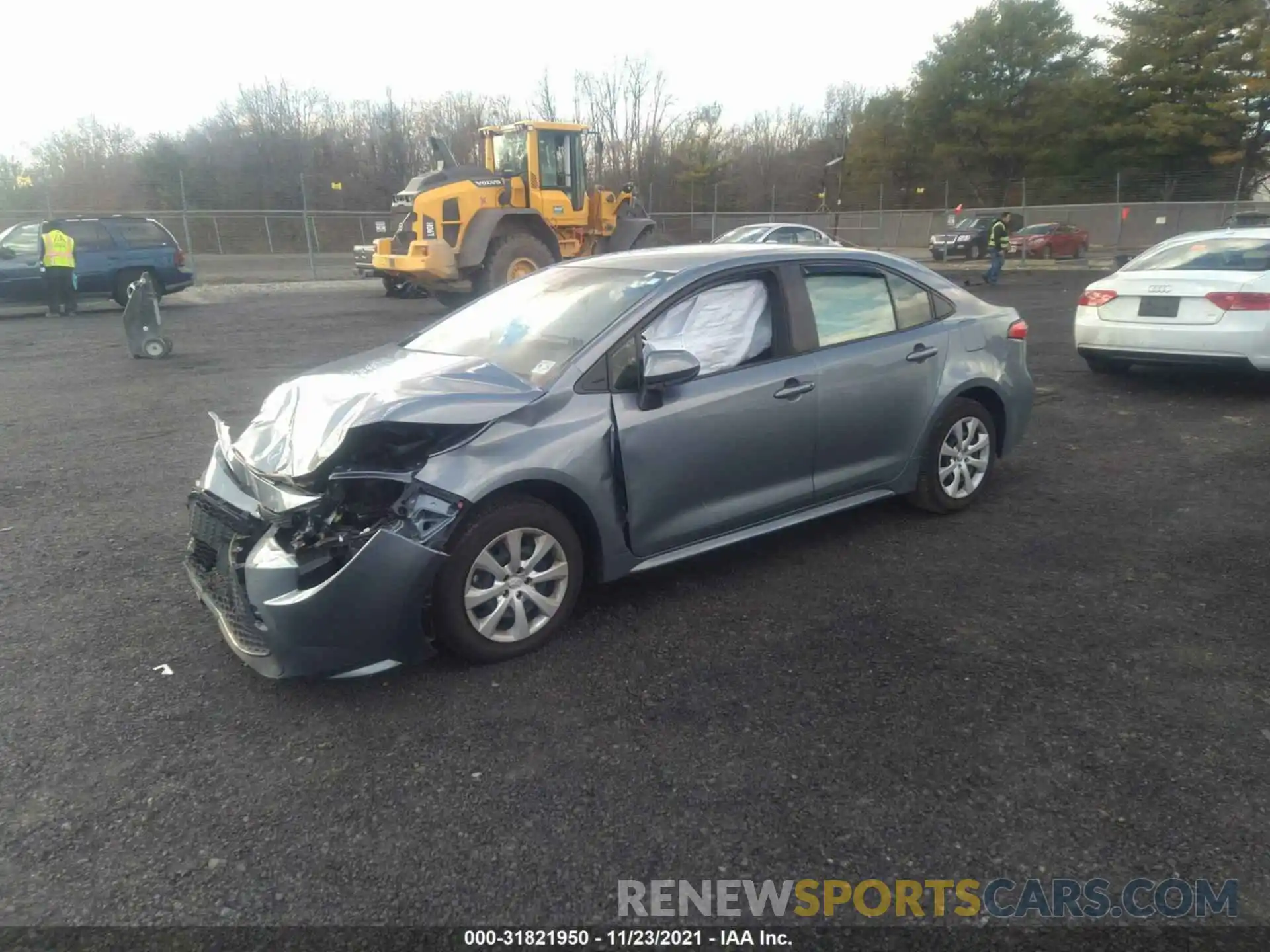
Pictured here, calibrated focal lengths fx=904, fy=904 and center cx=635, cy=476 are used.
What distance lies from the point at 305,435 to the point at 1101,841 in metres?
3.13

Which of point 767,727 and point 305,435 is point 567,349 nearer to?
point 305,435

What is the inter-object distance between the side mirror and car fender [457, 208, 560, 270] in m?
13.3

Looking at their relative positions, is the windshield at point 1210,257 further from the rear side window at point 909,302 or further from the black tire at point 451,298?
the black tire at point 451,298

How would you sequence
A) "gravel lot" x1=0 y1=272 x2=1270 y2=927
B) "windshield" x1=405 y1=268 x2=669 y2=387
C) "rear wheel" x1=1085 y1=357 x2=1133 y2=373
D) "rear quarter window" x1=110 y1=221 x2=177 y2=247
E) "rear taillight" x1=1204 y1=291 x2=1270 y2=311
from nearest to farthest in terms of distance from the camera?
"gravel lot" x1=0 y1=272 x2=1270 y2=927
"windshield" x1=405 y1=268 x2=669 y2=387
"rear taillight" x1=1204 y1=291 x2=1270 y2=311
"rear wheel" x1=1085 y1=357 x2=1133 y2=373
"rear quarter window" x1=110 y1=221 x2=177 y2=247

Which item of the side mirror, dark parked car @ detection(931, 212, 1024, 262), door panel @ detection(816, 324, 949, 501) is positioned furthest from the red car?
the side mirror

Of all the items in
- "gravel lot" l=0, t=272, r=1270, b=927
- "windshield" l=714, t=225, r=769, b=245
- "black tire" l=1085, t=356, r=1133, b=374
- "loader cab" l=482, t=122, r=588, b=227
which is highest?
"loader cab" l=482, t=122, r=588, b=227

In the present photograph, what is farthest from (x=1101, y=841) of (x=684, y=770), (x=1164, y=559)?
(x=1164, y=559)

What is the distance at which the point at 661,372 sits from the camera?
3842mm

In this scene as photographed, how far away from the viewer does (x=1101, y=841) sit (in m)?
2.58

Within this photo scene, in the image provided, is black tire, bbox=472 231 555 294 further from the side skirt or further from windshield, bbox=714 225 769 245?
the side skirt

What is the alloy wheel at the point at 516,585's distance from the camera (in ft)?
11.5

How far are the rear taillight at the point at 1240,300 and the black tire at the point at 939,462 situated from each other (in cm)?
382

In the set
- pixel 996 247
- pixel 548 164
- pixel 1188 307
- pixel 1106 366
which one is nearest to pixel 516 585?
pixel 1188 307

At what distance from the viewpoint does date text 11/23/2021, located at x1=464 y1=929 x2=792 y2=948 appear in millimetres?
2289
